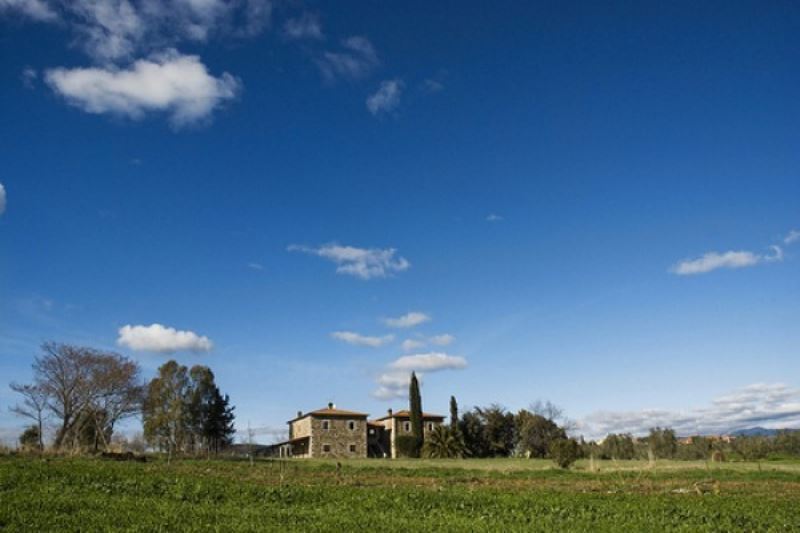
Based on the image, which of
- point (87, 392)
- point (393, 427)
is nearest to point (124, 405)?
point (87, 392)

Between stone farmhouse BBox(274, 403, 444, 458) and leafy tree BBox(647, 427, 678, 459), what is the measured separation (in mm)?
27249

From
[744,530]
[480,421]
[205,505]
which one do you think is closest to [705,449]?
[480,421]

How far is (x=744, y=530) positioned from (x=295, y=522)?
30.6ft

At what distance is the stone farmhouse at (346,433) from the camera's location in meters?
72.5

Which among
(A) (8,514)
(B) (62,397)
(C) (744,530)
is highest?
(B) (62,397)

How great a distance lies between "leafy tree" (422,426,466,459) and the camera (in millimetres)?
64250

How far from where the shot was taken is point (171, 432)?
210 ft

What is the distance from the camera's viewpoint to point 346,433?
242 feet

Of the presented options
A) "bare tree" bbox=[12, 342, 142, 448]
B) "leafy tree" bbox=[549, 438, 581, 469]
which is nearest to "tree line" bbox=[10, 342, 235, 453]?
"bare tree" bbox=[12, 342, 142, 448]

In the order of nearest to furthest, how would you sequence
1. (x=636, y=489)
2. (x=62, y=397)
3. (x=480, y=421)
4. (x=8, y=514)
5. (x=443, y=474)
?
Answer: (x=8, y=514) < (x=636, y=489) < (x=443, y=474) < (x=62, y=397) < (x=480, y=421)

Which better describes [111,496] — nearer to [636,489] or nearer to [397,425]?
[636,489]

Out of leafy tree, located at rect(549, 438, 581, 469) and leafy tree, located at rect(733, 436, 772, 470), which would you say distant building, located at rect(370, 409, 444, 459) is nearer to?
leafy tree, located at rect(733, 436, 772, 470)

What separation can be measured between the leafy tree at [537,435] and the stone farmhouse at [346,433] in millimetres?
9897

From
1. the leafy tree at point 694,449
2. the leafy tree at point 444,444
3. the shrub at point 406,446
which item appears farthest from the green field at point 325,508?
the leafy tree at point 694,449
